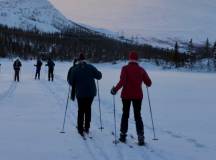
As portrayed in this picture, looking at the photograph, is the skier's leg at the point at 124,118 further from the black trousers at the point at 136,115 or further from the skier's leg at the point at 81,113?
the skier's leg at the point at 81,113

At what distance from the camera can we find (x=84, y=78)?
31.8ft

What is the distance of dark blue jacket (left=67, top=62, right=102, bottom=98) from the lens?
965 cm

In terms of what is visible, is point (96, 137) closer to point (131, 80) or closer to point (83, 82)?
point (83, 82)

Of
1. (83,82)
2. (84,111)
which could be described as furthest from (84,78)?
(84,111)

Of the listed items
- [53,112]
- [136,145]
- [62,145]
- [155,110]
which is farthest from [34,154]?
[155,110]

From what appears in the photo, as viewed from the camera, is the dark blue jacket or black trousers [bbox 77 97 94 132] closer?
the dark blue jacket

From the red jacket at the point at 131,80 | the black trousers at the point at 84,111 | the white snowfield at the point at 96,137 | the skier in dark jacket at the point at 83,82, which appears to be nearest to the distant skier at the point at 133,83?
the red jacket at the point at 131,80

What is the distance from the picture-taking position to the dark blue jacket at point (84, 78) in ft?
31.7

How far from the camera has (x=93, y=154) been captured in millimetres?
7762

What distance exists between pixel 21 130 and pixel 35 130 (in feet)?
1.03

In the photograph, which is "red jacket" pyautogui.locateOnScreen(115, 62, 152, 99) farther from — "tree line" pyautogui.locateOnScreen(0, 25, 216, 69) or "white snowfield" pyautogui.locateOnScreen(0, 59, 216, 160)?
"tree line" pyautogui.locateOnScreen(0, 25, 216, 69)

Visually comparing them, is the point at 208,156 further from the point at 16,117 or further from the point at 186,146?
the point at 16,117

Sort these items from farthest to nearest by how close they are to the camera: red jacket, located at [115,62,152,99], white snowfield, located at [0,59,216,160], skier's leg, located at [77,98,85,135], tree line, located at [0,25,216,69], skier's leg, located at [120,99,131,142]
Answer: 1. tree line, located at [0,25,216,69]
2. skier's leg, located at [77,98,85,135]
3. skier's leg, located at [120,99,131,142]
4. red jacket, located at [115,62,152,99]
5. white snowfield, located at [0,59,216,160]

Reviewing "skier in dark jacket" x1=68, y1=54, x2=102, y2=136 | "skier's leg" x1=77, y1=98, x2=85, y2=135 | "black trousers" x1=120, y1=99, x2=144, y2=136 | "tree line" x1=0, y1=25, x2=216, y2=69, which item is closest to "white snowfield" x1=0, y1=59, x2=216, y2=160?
"skier's leg" x1=77, y1=98, x2=85, y2=135
